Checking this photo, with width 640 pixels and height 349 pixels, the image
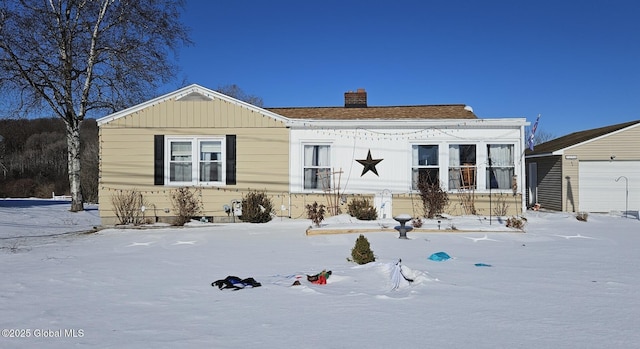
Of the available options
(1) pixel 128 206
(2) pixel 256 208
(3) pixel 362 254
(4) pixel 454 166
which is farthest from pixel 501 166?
(1) pixel 128 206

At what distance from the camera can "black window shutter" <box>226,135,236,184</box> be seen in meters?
13.8

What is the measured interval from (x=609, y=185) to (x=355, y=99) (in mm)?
10066

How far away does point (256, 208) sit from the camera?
13367mm

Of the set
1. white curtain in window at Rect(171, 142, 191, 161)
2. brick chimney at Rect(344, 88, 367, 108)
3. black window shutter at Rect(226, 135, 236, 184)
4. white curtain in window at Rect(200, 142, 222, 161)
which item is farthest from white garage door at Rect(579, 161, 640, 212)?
white curtain in window at Rect(171, 142, 191, 161)

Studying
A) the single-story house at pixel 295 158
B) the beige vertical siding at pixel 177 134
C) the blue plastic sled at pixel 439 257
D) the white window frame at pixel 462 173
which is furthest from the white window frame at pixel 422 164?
the blue plastic sled at pixel 439 257

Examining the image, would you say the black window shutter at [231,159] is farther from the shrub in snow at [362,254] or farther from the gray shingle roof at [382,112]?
the shrub in snow at [362,254]

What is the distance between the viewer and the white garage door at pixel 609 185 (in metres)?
16.8

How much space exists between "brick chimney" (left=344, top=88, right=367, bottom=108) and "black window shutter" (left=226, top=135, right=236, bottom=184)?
21.7ft

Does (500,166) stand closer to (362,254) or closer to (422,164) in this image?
(422,164)

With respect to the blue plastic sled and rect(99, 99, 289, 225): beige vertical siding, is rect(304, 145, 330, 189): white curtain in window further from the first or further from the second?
the blue plastic sled

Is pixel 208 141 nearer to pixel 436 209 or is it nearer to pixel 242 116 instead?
pixel 242 116

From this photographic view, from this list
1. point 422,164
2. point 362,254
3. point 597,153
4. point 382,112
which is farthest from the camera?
point 382,112

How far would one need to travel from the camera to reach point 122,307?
4906 millimetres

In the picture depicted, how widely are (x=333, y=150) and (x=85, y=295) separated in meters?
9.53
